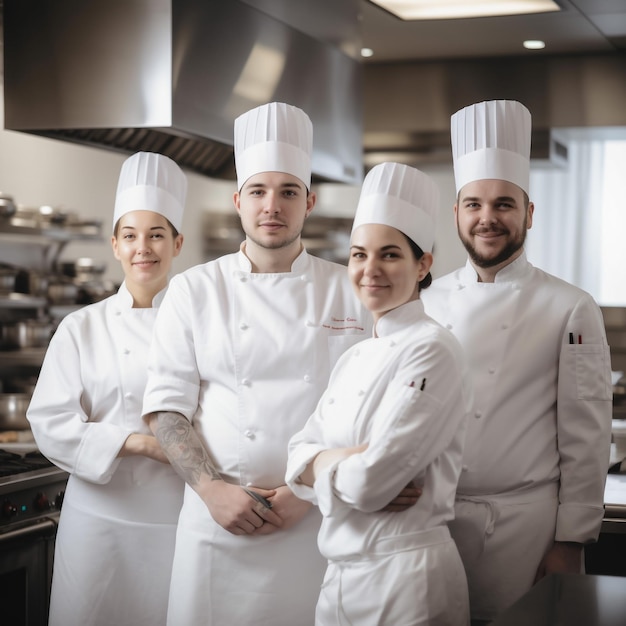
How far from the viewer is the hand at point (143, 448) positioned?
237cm

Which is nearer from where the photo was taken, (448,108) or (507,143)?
(507,143)

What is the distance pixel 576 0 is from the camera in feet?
12.7

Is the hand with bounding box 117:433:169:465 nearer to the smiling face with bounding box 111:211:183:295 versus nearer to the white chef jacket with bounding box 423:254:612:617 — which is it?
the smiling face with bounding box 111:211:183:295

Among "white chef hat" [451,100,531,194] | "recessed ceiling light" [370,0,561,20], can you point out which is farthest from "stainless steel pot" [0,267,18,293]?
"white chef hat" [451,100,531,194]

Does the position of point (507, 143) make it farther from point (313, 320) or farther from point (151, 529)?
point (151, 529)

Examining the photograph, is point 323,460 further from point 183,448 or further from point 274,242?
point 274,242

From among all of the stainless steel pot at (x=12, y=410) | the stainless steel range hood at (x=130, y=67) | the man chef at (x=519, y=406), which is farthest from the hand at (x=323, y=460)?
the stainless steel pot at (x=12, y=410)

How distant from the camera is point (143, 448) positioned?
2.38 meters

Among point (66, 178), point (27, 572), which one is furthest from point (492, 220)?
point (66, 178)

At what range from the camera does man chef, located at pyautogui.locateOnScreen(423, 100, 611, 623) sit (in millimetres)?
2104

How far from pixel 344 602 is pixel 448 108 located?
3.65 meters

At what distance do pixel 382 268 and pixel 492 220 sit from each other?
36 centimetres

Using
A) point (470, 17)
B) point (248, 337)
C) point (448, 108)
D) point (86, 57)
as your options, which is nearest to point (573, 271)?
point (448, 108)

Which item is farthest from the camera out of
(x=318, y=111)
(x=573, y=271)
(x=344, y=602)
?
(x=573, y=271)
